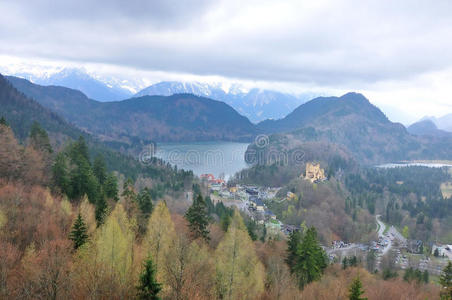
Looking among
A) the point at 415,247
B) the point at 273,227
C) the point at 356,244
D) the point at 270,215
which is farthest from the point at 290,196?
the point at 415,247

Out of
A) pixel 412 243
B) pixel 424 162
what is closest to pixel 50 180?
pixel 412 243

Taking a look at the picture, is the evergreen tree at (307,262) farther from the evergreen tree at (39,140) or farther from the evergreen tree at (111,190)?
the evergreen tree at (39,140)

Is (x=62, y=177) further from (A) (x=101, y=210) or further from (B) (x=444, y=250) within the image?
(B) (x=444, y=250)

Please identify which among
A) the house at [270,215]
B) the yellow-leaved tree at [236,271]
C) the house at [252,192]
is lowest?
Result: the house at [270,215]

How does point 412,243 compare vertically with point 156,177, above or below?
below

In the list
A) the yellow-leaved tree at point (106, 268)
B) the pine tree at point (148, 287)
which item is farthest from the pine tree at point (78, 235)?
the pine tree at point (148, 287)

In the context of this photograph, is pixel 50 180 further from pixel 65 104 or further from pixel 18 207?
pixel 65 104
